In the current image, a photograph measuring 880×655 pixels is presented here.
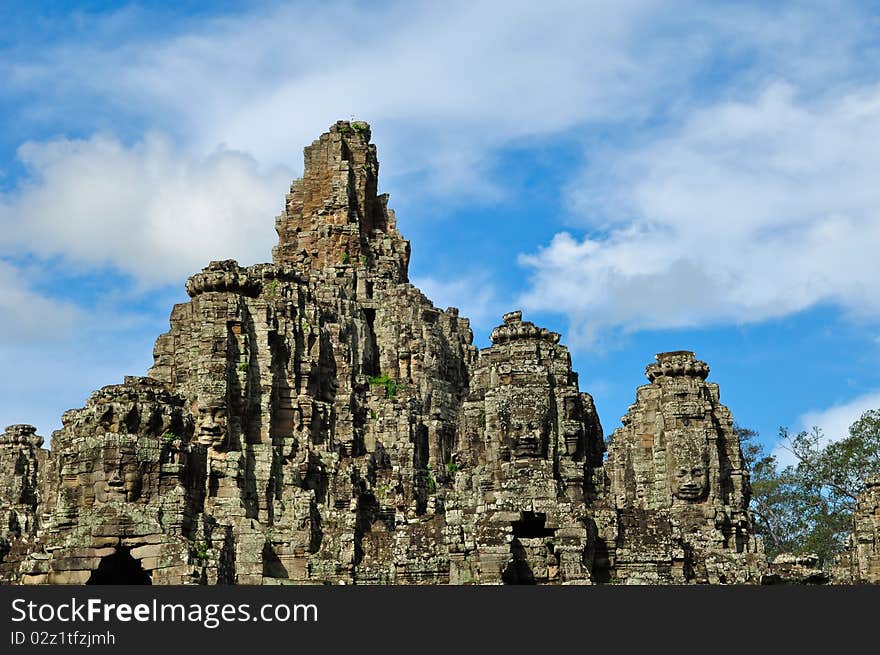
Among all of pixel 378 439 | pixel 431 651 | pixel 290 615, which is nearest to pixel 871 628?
pixel 431 651

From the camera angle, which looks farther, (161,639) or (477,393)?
(477,393)

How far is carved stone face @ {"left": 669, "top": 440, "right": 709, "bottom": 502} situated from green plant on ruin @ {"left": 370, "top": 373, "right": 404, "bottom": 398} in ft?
83.9

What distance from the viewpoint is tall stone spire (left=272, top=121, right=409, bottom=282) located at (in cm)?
8712

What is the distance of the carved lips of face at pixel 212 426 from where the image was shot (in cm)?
5234

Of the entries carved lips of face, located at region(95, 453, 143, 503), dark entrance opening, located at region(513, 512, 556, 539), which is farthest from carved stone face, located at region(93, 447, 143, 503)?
dark entrance opening, located at region(513, 512, 556, 539)

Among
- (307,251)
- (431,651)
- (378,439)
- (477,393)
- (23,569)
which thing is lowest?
(431,651)

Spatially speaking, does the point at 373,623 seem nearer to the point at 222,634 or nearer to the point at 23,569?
the point at 222,634

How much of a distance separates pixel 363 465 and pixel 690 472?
17966 millimetres

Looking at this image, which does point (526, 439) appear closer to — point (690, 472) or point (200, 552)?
point (690, 472)

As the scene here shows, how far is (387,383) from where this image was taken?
249 ft

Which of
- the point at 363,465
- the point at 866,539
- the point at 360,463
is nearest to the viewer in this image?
the point at 866,539

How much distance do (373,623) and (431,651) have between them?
1139 mm

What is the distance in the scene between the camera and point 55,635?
2562 centimetres

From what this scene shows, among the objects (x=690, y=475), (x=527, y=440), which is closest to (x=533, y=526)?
(x=527, y=440)
